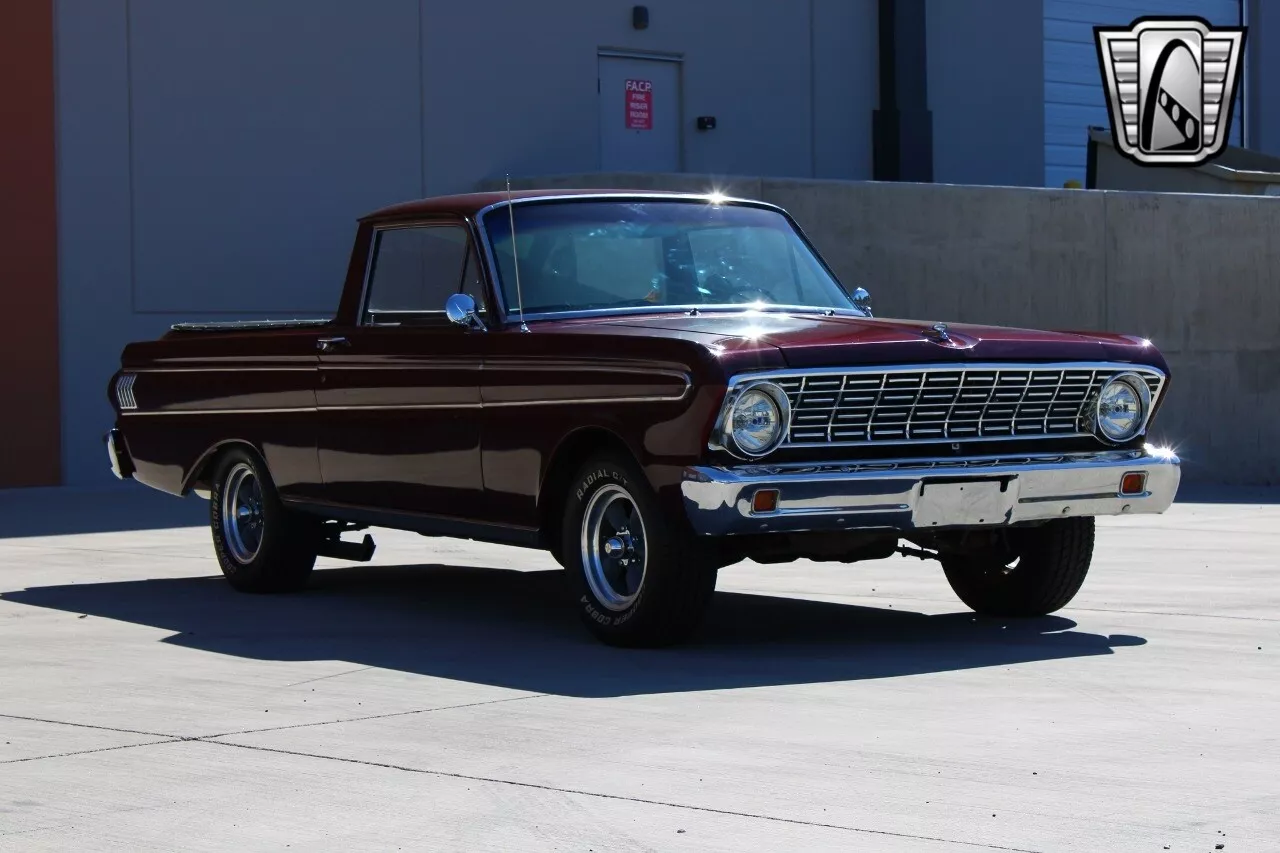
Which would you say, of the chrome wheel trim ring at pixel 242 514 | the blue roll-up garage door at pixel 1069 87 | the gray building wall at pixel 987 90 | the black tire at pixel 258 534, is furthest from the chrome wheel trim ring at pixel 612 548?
the blue roll-up garage door at pixel 1069 87

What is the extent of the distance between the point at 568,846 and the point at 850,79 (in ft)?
58.1

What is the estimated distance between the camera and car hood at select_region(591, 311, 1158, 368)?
725cm

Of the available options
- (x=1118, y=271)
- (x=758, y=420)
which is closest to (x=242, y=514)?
(x=758, y=420)

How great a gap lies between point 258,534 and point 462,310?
2.24 meters

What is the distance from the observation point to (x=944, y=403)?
759 centimetres

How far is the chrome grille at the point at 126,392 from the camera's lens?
10602 millimetres

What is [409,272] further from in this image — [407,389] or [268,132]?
[268,132]

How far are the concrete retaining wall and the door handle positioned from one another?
7968mm

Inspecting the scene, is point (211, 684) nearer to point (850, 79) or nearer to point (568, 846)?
point (568, 846)

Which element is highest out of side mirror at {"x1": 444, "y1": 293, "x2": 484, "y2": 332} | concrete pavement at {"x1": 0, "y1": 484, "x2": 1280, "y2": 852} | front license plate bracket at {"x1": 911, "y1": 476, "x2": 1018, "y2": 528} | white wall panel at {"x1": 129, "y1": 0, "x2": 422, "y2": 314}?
white wall panel at {"x1": 129, "y1": 0, "x2": 422, "y2": 314}

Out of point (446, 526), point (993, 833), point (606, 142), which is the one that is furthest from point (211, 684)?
point (606, 142)

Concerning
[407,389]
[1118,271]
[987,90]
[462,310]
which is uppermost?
[987,90]

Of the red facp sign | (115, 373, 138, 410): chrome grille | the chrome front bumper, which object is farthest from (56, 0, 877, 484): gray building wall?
the chrome front bumper

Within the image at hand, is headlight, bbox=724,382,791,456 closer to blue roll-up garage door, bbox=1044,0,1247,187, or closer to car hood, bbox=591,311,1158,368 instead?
car hood, bbox=591,311,1158,368
